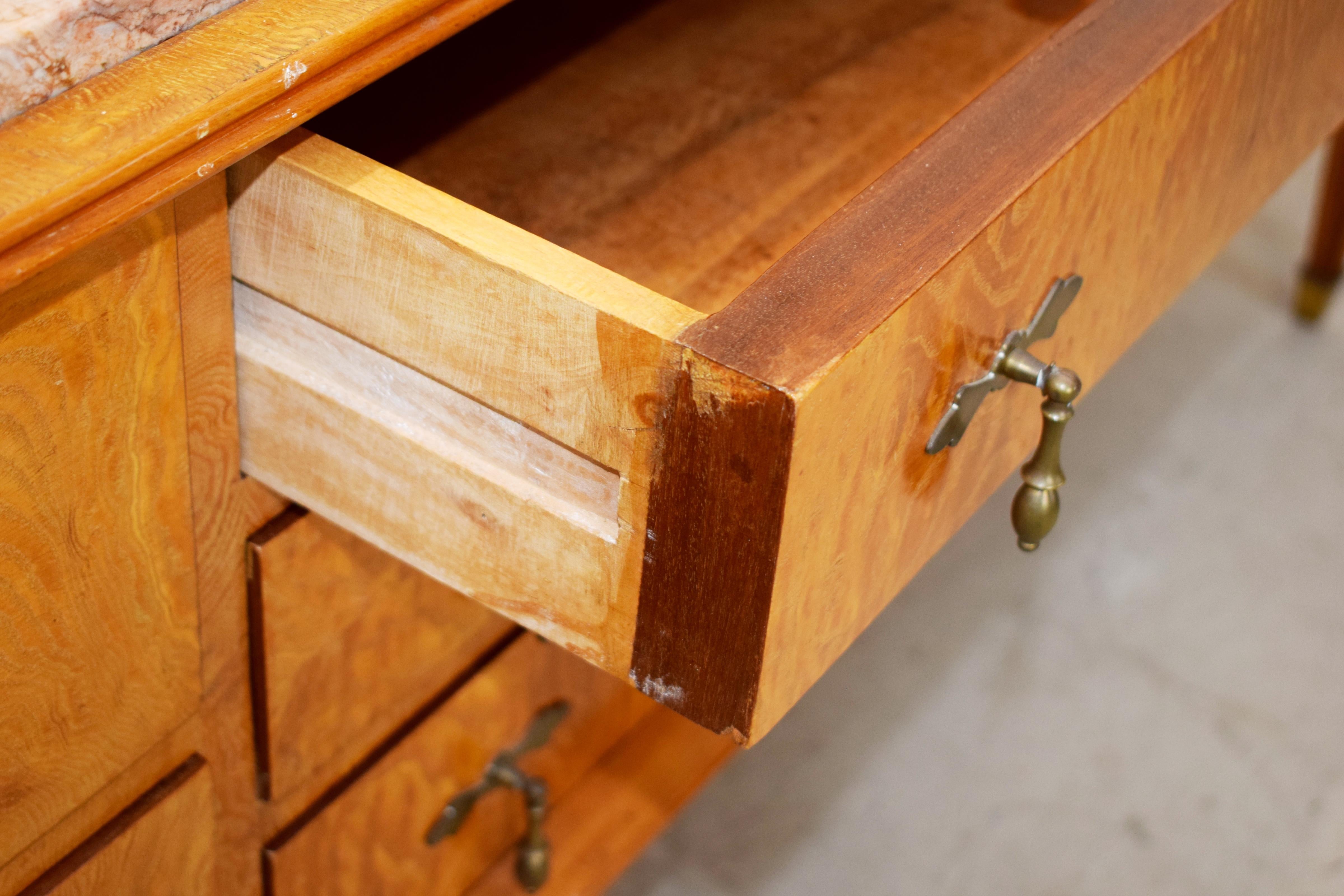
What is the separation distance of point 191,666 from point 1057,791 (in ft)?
2.34

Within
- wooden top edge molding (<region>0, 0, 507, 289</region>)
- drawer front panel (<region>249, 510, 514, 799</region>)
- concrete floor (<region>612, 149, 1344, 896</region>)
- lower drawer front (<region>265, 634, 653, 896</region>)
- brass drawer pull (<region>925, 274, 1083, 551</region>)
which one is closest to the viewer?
wooden top edge molding (<region>0, 0, 507, 289</region>)

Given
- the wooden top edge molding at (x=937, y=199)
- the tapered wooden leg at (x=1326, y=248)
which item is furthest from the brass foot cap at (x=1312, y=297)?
the wooden top edge molding at (x=937, y=199)

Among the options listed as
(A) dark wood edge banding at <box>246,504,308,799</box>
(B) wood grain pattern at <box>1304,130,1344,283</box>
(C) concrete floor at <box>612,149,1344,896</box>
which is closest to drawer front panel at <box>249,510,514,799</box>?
(A) dark wood edge banding at <box>246,504,308,799</box>

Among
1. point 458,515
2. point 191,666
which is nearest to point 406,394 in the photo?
point 458,515

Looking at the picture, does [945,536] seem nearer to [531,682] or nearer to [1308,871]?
[531,682]

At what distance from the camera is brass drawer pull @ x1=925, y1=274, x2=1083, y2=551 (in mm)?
451

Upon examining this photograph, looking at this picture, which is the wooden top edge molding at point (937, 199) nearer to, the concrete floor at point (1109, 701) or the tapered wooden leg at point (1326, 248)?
the concrete floor at point (1109, 701)

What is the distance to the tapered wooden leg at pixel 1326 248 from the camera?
1.36 meters

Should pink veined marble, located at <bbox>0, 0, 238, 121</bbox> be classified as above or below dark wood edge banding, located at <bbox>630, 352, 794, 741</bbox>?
above

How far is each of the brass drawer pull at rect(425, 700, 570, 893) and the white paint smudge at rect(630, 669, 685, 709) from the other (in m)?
0.34

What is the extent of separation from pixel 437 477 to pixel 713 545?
109mm

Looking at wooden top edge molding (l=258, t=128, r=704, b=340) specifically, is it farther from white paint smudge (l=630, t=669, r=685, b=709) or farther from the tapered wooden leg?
the tapered wooden leg

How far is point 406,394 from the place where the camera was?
0.46 meters

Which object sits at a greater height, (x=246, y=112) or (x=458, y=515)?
(x=246, y=112)
